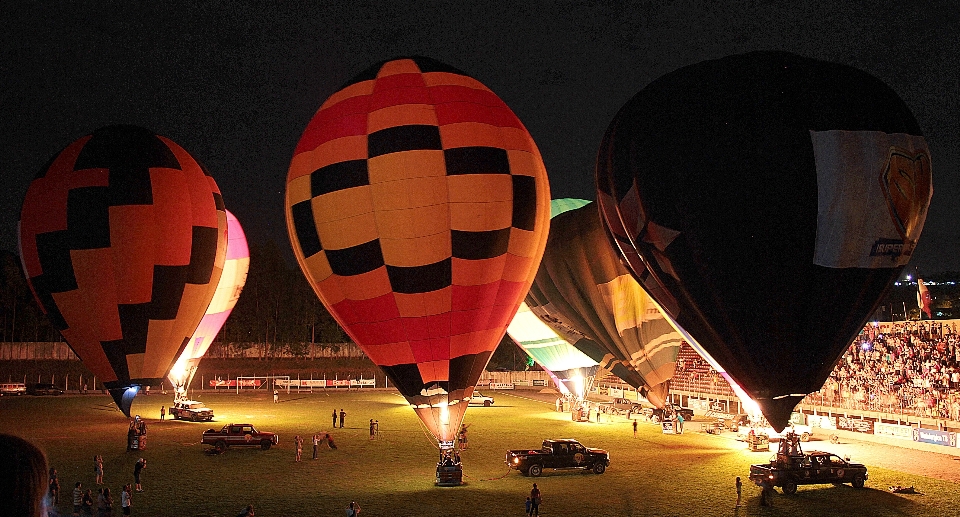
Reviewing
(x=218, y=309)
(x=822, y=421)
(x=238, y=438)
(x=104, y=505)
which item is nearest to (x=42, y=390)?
(x=218, y=309)

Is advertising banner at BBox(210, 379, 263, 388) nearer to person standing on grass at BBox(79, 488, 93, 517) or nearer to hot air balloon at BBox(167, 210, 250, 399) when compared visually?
hot air balloon at BBox(167, 210, 250, 399)

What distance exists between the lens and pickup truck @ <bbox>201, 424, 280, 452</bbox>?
24.0 m

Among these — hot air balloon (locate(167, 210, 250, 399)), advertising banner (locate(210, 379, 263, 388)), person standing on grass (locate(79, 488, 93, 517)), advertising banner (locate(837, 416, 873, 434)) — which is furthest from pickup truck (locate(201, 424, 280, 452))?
advertising banner (locate(210, 379, 263, 388))

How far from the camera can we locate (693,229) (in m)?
16.0

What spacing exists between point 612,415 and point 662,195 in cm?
2044

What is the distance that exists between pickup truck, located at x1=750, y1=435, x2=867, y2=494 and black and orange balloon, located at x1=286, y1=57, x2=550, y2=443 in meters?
6.37

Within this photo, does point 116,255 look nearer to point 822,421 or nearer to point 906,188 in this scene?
point 906,188

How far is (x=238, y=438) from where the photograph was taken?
24.1 meters

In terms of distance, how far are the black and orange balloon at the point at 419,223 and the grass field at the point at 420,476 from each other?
2.40 meters

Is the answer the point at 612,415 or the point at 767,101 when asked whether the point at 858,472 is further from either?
the point at 612,415

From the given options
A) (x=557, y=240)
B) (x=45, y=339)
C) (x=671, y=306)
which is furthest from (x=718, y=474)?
(x=45, y=339)

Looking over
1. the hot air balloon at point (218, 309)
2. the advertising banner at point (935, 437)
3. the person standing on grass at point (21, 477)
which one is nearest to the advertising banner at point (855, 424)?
the advertising banner at point (935, 437)

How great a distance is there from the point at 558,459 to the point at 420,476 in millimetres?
3251

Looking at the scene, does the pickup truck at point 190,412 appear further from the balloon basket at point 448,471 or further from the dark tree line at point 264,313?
the dark tree line at point 264,313
